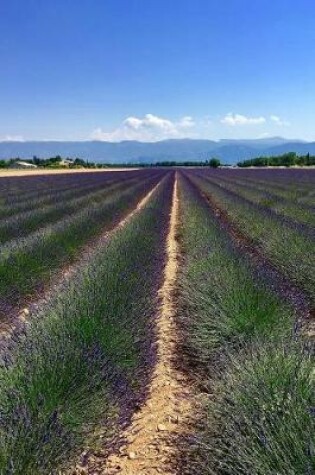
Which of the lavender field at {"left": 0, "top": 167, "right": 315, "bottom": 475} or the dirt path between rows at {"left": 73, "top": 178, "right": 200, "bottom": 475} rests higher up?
the lavender field at {"left": 0, "top": 167, "right": 315, "bottom": 475}

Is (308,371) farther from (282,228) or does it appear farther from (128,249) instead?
(282,228)

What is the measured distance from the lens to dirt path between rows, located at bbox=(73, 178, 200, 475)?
2.54m

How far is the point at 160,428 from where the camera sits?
9.61 ft

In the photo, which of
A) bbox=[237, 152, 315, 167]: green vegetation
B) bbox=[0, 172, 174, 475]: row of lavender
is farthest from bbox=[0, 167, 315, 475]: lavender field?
bbox=[237, 152, 315, 167]: green vegetation

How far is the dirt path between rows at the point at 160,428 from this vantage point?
2535 mm

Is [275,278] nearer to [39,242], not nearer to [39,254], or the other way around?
[39,254]

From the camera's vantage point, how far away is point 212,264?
5258mm

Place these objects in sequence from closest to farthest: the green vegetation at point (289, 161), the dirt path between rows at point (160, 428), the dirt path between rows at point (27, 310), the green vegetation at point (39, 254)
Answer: the dirt path between rows at point (160, 428)
the dirt path between rows at point (27, 310)
the green vegetation at point (39, 254)
the green vegetation at point (289, 161)

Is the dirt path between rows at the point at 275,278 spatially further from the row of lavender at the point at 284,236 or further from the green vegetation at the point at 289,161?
the green vegetation at the point at 289,161

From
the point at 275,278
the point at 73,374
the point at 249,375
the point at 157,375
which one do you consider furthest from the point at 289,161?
the point at 73,374

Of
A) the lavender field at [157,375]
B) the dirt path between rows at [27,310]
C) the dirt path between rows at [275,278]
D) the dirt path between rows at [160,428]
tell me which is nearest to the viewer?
the lavender field at [157,375]

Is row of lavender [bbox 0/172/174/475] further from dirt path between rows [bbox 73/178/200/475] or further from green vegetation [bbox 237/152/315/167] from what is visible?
green vegetation [bbox 237/152/315/167]

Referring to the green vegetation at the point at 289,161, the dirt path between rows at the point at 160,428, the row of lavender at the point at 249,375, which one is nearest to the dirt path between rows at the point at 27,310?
the dirt path between rows at the point at 160,428

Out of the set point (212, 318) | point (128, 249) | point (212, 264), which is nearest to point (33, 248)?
point (128, 249)
